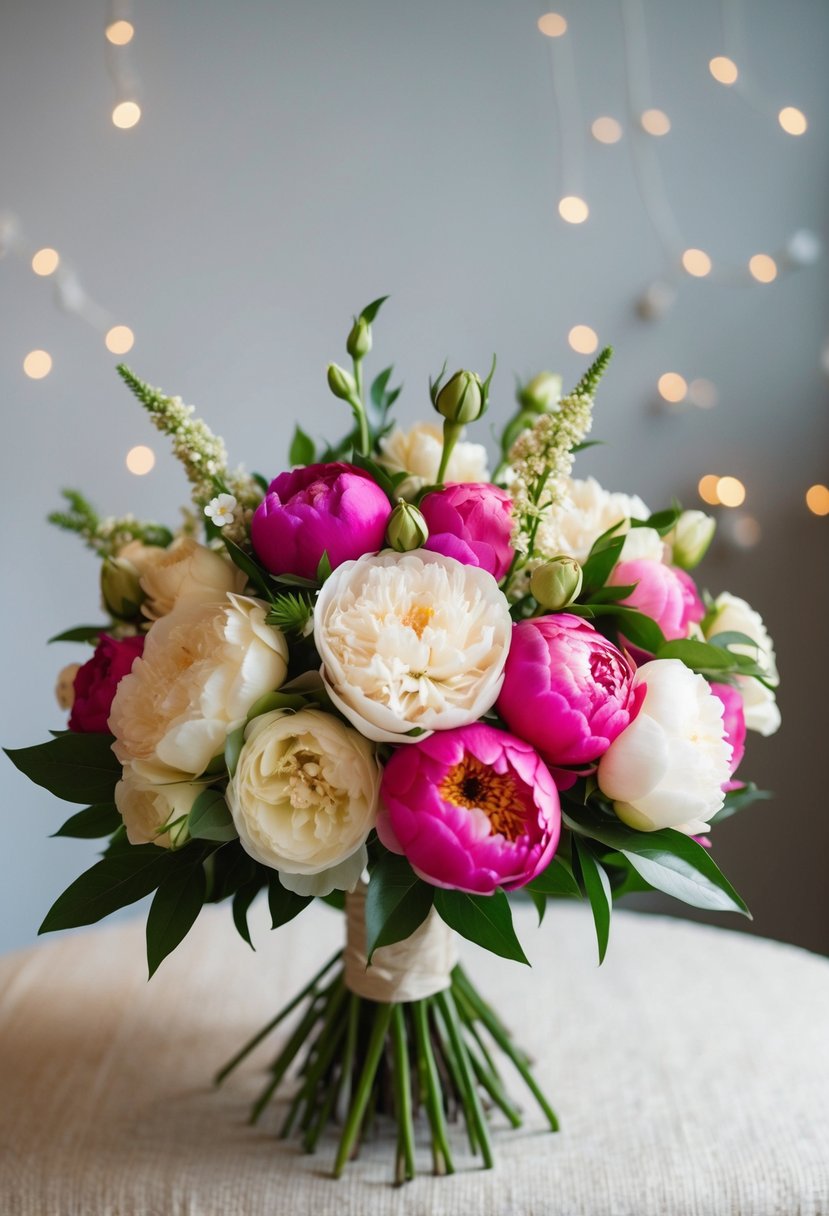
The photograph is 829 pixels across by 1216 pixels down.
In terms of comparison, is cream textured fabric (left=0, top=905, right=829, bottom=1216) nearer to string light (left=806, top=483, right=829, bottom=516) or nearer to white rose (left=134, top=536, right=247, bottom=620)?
white rose (left=134, top=536, right=247, bottom=620)

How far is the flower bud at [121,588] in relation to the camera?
2.41ft

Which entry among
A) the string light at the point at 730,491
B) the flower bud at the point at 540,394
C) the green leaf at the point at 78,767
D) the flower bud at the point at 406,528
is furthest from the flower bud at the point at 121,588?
the string light at the point at 730,491

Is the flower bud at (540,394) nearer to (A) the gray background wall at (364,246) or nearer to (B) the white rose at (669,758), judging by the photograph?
(B) the white rose at (669,758)

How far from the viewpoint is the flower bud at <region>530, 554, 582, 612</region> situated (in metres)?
0.62

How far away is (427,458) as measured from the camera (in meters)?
0.74

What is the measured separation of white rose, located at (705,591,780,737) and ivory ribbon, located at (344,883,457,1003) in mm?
270

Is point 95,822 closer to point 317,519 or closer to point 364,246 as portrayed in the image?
point 317,519

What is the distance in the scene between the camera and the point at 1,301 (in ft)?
4.37

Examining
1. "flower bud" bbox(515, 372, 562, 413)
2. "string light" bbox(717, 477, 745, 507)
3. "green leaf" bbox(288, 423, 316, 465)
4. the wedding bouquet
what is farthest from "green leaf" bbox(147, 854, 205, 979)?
"string light" bbox(717, 477, 745, 507)

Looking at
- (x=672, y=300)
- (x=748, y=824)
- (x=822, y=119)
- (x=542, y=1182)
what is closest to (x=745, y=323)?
(x=672, y=300)

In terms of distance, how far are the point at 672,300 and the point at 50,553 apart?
95 cm

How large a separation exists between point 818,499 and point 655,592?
3.21 feet

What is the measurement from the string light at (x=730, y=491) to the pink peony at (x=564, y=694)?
101 centimetres

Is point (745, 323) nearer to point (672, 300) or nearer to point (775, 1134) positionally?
point (672, 300)
